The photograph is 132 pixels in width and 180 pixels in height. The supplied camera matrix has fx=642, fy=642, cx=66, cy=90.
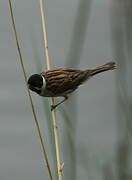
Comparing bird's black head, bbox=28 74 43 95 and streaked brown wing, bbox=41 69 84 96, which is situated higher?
bird's black head, bbox=28 74 43 95

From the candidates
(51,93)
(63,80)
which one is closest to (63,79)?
(63,80)

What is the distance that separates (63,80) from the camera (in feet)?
9.62

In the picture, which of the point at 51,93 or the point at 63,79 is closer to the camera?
the point at 51,93

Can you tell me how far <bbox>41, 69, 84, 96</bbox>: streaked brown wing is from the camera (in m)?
2.87

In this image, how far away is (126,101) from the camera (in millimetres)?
1943

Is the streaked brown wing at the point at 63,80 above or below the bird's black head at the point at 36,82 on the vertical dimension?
below

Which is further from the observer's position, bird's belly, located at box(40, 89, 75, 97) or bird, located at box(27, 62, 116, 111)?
bird, located at box(27, 62, 116, 111)

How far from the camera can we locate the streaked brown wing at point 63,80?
9.40 ft

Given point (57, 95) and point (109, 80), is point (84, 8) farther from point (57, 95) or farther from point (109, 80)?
point (109, 80)

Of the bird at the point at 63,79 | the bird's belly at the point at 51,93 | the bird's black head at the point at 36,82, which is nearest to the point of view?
the bird's belly at the point at 51,93

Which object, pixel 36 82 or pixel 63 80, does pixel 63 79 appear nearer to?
pixel 63 80

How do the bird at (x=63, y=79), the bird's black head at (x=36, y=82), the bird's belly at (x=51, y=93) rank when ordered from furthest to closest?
1. the bird at (x=63, y=79)
2. the bird's black head at (x=36, y=82)
3. the bird's belly at (x=51, y=93)

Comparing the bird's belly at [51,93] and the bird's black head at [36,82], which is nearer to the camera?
the bird's belly at [51,93]

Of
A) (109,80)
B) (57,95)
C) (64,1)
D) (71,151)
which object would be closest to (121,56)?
(71,151)
